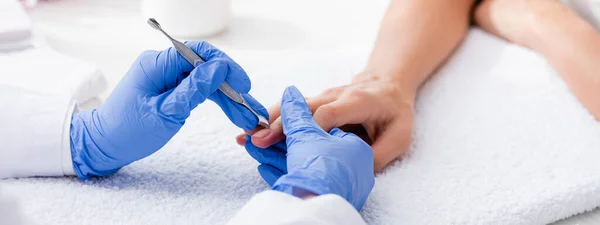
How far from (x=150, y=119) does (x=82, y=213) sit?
0.13 meters

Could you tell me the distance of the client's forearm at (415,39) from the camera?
3.50 feet

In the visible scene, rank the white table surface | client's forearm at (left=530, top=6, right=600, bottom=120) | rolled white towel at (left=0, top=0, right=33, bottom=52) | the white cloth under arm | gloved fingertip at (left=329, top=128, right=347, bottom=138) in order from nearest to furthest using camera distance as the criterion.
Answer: the white cloth under arm, gloved fingertip at (left=329, top=128, right=347, bottom=138), client's forearm at (left=530, top=6, right=600, bottom=120), rolled white towel at (left=0, top=0, right=33, bottom=52), the white table surface

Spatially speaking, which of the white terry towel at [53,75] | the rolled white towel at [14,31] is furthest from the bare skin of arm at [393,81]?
the rolled white towel at [14,31]

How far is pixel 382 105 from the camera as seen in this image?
955 millimetres

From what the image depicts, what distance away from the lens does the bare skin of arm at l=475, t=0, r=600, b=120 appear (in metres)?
1.02

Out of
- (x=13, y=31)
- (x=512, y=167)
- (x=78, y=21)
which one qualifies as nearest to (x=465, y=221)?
(x=512, y=167)

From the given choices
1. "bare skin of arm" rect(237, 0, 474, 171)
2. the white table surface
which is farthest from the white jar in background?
"bare skin of arm" rect(237, 0, 474, 171)

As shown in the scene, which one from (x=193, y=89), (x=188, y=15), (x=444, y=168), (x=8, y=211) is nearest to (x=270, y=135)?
(x=193, y=89)

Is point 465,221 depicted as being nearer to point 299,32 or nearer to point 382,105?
point 382,105

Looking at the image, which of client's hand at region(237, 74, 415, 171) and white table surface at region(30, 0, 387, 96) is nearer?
client's hand at region(237, 74, 415, 171)

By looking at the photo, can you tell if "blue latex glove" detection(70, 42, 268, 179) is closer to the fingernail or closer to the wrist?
the fingernail

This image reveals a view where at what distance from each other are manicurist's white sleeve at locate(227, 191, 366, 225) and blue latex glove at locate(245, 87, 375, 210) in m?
0.04

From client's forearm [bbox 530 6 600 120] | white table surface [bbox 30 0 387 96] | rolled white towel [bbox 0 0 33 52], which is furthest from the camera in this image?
white table surface [bbox 30 0 387 96]

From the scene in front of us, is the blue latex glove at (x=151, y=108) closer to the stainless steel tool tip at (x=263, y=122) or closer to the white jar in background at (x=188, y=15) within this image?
the stainless steel tool tip at (x=263, y=122)
